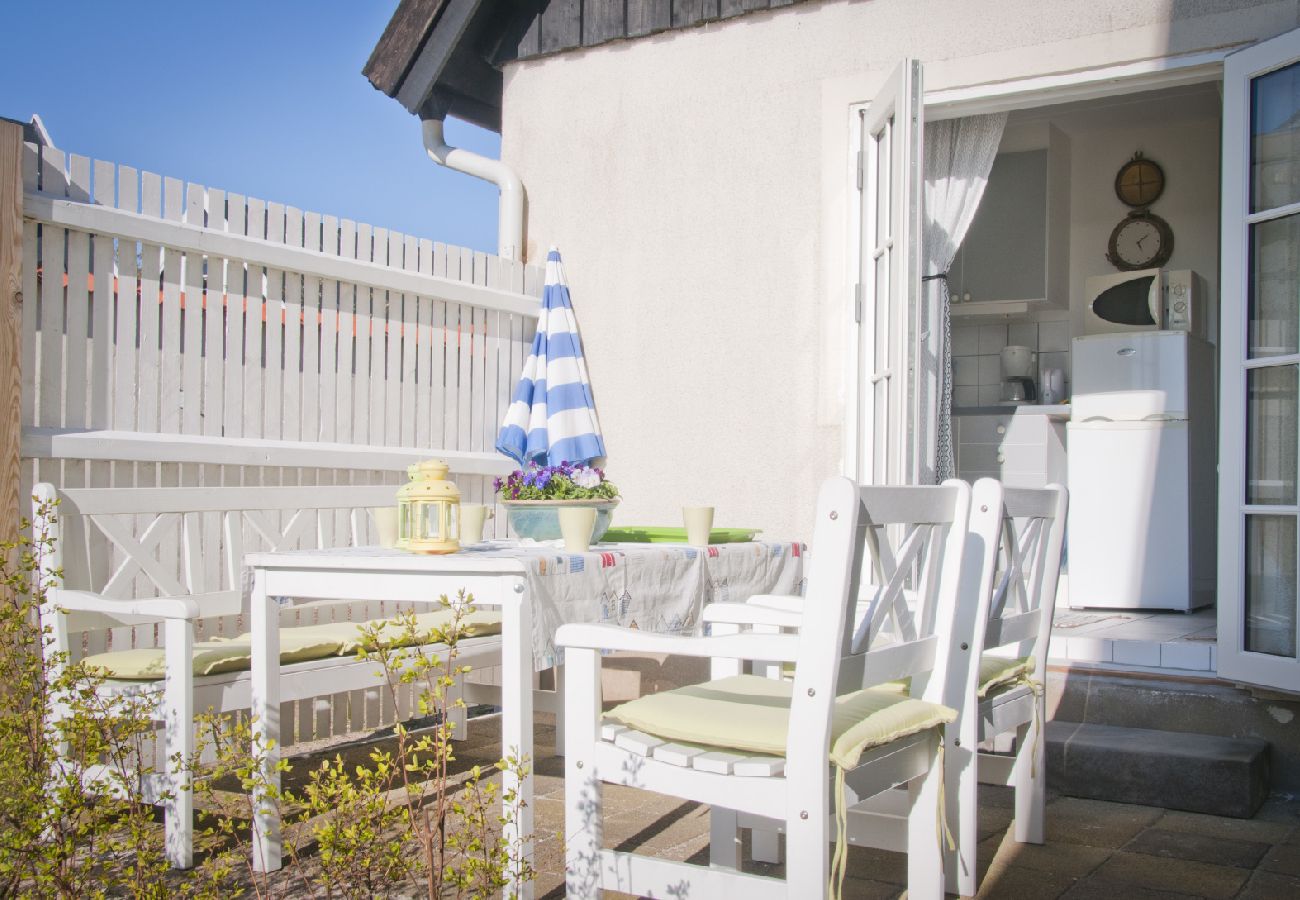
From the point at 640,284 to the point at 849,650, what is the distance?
3.35 m

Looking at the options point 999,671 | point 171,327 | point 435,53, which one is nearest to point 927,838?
point 999,671

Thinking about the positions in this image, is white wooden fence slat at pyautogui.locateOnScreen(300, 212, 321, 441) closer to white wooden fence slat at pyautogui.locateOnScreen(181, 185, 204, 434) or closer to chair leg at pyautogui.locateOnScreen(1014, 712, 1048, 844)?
white wooden fence slat at pyautogui.locateOnScreen(181, 185, 204, 434)

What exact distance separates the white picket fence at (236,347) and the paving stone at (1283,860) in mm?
2870

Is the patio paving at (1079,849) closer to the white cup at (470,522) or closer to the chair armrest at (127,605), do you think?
the white cup at (470,522)

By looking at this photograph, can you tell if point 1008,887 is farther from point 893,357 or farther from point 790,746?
point 893,357

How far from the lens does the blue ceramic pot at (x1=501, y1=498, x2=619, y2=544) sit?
2.88 m

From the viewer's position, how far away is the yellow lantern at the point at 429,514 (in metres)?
2.65

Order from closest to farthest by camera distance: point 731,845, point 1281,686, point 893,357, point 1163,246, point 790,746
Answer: point 790,746, point 731,845, point 1281,686, point 893,357, point 1163,246

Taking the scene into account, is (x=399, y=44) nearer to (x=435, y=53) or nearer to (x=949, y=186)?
(x=435, y=53)

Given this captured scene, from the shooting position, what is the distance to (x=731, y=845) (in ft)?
7.84

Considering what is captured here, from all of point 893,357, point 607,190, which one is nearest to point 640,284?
point 607,190

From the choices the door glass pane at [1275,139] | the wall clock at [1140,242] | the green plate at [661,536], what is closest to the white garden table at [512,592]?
the green plate at [661,536]

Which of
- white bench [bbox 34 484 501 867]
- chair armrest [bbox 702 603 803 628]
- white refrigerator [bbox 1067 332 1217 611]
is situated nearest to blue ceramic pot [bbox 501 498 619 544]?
chair armrest [bbox 702 603 803 628]

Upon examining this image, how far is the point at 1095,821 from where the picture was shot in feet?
10.4
